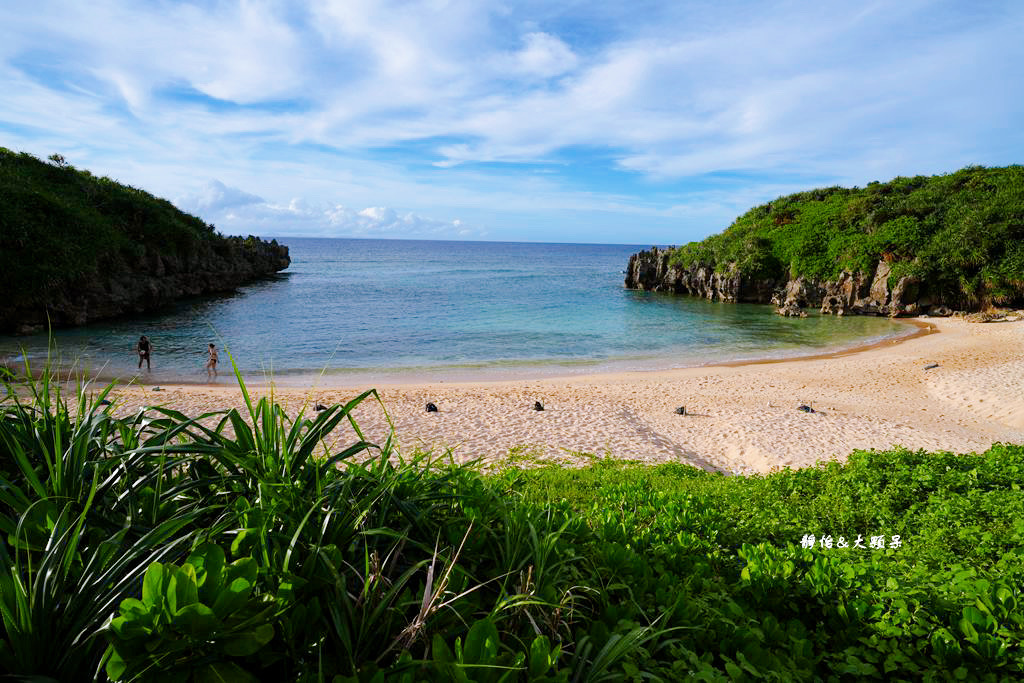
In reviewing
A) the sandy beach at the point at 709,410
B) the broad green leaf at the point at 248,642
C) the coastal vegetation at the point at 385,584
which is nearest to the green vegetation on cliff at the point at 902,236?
the sandy beach at the point at 709,410

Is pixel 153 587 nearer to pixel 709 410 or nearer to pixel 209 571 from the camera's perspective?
pixel 209 571

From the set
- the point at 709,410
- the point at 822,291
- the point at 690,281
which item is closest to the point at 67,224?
the point at 709,410

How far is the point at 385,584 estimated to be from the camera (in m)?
2.46

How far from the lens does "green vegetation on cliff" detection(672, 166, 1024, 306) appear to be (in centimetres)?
3600

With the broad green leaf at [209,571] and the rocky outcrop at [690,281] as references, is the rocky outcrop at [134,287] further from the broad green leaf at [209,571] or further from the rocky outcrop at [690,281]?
the rocky outcrop at [690,281]

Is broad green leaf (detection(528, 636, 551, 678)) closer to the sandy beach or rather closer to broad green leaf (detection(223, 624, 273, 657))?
broad green leaf (detection(223, 624, 273, 657))

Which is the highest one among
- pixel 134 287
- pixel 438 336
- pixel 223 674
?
pixel 134 287

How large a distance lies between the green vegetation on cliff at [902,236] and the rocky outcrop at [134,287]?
4452cm

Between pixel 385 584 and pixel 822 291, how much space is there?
46.9 m

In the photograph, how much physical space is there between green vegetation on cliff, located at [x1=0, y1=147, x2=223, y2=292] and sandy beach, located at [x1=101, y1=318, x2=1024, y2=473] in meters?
17.9

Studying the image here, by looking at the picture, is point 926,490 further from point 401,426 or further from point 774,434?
point 401,426

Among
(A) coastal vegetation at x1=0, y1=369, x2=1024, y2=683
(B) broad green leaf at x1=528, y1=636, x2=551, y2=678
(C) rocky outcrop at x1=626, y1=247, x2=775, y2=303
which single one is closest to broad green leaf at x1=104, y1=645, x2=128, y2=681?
(A) coastal vegetation at x1=0, y1=369, x2=1024, y2=683

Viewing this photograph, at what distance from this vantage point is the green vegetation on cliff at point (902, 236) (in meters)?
36.0

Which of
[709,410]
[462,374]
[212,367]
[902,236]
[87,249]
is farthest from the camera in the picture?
[902,236]
